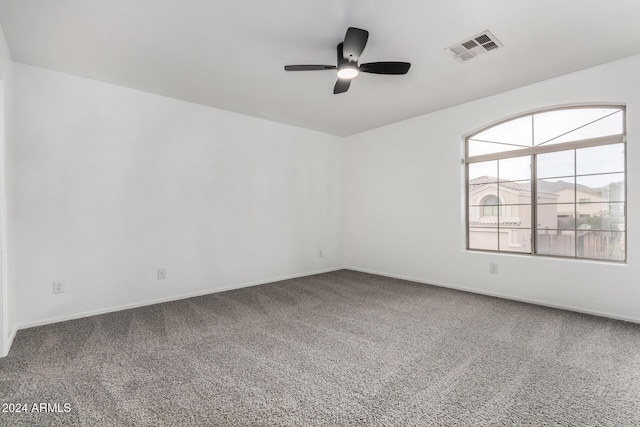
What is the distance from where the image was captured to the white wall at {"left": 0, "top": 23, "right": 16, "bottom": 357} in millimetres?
2246

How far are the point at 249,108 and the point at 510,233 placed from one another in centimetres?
401

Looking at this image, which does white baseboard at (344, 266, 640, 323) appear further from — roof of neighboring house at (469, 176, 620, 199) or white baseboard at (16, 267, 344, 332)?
white baseboard at (16, 267, 344, 332)

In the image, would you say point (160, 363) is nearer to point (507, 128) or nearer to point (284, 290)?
point (284, 290)

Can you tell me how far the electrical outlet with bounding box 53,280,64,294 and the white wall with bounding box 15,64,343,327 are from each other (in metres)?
0.04

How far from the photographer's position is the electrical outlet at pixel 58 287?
3014mm

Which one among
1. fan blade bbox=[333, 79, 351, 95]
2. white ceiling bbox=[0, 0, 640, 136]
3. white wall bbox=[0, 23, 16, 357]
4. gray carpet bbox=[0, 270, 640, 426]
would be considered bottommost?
gray carpet bbox=[0, 270, 640, 426]

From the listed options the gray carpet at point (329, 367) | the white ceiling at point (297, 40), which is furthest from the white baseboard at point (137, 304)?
the white ceiling at point (297, 40)

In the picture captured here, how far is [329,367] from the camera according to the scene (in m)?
2.12

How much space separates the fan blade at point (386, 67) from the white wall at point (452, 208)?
133cm

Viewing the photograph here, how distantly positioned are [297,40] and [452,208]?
10.3 feet

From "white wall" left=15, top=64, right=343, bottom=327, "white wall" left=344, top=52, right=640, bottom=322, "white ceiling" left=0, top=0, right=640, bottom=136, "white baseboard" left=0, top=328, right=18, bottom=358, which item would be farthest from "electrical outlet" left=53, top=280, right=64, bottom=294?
"white wall" left=344, top=52, right=640, bottom=322

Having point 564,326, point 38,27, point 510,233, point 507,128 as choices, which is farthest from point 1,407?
point 507,128

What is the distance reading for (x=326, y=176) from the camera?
18.3 ft

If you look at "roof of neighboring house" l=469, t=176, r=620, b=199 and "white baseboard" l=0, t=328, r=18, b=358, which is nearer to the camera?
"white baseboard" l=0, t=328, r=18, b=358
